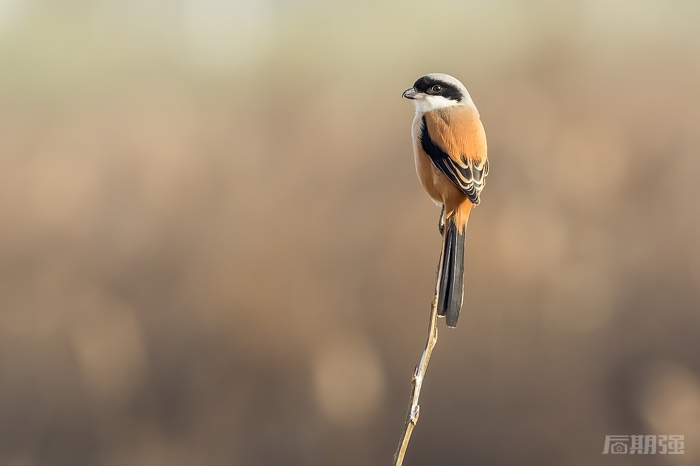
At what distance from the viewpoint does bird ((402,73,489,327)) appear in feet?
6.19

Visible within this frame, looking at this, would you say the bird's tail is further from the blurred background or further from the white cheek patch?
the blurred background

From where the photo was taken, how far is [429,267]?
538cm

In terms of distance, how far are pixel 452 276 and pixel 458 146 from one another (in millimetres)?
446

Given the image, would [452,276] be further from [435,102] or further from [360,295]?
[360,295]

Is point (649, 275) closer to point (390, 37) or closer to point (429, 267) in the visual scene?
point (429, 267)

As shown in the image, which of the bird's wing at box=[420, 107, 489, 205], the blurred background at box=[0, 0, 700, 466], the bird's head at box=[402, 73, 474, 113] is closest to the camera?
the bird's wing at box=[420, 107, 489, 205]

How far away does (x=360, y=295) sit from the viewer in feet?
18.2

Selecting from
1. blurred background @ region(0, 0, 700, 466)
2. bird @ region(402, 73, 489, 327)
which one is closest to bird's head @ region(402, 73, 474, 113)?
bird @ region(402, 73, 489, 327)

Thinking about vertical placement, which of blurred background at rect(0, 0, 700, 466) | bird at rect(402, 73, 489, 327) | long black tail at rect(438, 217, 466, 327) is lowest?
blurred background at rect(0, 0, 700, 466)

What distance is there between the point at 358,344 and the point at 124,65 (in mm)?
5062

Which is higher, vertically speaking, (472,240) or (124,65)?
(124,65)

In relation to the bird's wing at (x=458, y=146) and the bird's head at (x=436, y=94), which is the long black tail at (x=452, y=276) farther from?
the bird's head at (x=436, y=94)

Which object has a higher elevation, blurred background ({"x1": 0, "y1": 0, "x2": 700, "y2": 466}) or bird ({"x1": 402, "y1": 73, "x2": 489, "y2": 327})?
bird ({"x1": 402, "y1": 73, "x2": 489, "y2": 327})

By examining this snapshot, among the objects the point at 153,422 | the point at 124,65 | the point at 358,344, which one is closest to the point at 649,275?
the point at 358,344
